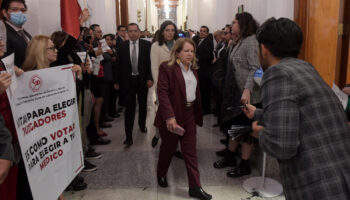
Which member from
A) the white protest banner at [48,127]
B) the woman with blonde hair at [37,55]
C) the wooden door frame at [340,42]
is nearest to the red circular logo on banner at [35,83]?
the white protest banner at [48,127]

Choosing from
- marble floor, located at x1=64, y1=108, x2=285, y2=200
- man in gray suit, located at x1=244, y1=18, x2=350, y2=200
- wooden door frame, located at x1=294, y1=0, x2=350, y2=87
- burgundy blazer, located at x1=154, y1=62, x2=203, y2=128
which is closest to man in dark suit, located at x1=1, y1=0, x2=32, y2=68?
burgundy blazer, located at x1=154, y1=62, x2=203, y2=128

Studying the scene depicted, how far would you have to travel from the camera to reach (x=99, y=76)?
4.54 meters

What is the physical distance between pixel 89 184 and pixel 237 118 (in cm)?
174

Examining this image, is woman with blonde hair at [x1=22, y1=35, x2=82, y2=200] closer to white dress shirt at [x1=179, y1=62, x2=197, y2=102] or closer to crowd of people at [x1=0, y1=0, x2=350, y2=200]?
crowd of people at [x1=0, y1=0, x2=350, y2=200]

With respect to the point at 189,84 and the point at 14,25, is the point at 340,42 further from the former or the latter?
the point at 14,25

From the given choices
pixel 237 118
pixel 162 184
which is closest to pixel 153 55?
pixel 237 118

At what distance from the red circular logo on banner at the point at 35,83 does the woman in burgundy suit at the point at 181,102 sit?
1063 millimetres

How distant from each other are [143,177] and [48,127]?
1.49 meters

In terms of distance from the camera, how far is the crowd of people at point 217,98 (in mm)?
1280

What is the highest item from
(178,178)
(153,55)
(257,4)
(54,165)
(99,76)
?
(257,4)

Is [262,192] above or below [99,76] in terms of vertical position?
below

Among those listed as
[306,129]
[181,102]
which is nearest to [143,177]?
[181,102]

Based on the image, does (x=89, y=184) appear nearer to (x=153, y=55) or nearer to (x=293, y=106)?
(x=153, y=55)

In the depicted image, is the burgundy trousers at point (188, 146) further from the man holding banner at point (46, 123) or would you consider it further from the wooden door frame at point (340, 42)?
the wooden door frame at point (340, 42)
